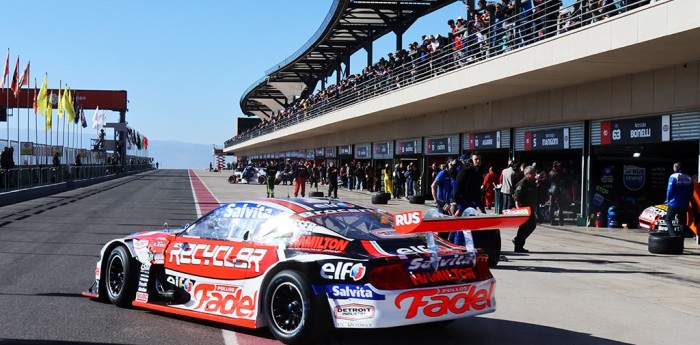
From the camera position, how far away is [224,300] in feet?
22.5

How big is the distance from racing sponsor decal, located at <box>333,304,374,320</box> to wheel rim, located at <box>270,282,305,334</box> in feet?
1.15

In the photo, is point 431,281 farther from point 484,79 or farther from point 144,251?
point 484,79

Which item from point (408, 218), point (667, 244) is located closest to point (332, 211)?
point (408, 218)

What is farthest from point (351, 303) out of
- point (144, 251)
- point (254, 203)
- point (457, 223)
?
point (144, 251)

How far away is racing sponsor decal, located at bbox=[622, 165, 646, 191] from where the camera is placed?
2061 cm

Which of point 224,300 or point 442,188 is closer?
point 224,300

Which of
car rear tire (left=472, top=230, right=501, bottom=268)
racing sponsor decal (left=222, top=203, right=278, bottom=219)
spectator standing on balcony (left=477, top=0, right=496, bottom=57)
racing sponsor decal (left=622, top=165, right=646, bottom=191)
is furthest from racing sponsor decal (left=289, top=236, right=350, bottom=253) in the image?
racing sponsor decal (left=622, top=165, right=646, bottom=191)

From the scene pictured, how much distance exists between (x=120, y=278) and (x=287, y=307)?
97.6 inches

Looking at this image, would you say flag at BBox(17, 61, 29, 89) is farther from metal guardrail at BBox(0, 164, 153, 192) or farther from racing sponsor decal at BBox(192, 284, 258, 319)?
racing sponsor decal at BBox(192, 284, 258, 319)

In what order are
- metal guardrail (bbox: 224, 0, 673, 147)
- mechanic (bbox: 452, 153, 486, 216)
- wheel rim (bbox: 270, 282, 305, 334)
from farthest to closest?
metal guardrail (bbox: 224, 0, 673, 147) < mechanic (bbox: 452, 153, 486, 216) < wheel rim (bbox: 270, 282, 305, 334)

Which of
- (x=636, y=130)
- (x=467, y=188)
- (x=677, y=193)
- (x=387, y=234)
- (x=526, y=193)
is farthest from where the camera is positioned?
(x=636, y=130)

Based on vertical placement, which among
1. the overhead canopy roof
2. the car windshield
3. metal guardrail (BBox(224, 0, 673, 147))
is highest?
the overhead canopy roof

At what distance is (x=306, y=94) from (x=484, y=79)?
54908mm

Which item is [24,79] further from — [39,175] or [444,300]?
[444,300]
